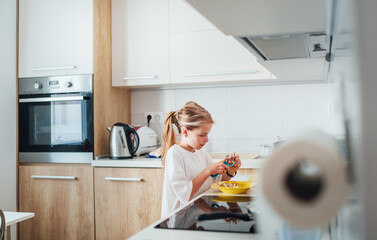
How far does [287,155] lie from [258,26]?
655 mm

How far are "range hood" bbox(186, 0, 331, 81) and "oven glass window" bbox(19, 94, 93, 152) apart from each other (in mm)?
1717

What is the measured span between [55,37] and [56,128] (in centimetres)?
71

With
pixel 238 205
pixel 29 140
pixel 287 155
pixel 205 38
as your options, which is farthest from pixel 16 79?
pixel 287 155

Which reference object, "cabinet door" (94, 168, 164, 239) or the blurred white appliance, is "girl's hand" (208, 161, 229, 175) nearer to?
"cabinet door" (94, 168, 164, 239)

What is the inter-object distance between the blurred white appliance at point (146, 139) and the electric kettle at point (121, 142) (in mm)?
128

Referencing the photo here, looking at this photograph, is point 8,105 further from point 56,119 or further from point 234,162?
point 234,162

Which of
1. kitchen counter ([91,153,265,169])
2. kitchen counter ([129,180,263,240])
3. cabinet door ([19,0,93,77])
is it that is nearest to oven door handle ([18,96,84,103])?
cabinet door ([19,0,93,77])

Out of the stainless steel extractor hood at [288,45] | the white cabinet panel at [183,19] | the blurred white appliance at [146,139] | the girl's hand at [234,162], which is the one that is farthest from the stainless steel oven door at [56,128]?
the stainless steel extractor hood at [288,45]

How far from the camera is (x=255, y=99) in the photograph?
2.98 metres

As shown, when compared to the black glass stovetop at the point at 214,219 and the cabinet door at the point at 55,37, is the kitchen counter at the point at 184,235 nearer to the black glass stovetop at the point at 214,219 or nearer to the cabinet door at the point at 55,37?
the black glass stovetop at the point at 214,219

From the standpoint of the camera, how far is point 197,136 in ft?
6.07

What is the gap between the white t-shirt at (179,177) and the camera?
164cm

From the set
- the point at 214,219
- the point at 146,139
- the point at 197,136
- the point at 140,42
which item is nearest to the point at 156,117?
the point at 146,139

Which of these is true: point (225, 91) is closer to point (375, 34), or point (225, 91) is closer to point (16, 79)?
point (16, 79)
